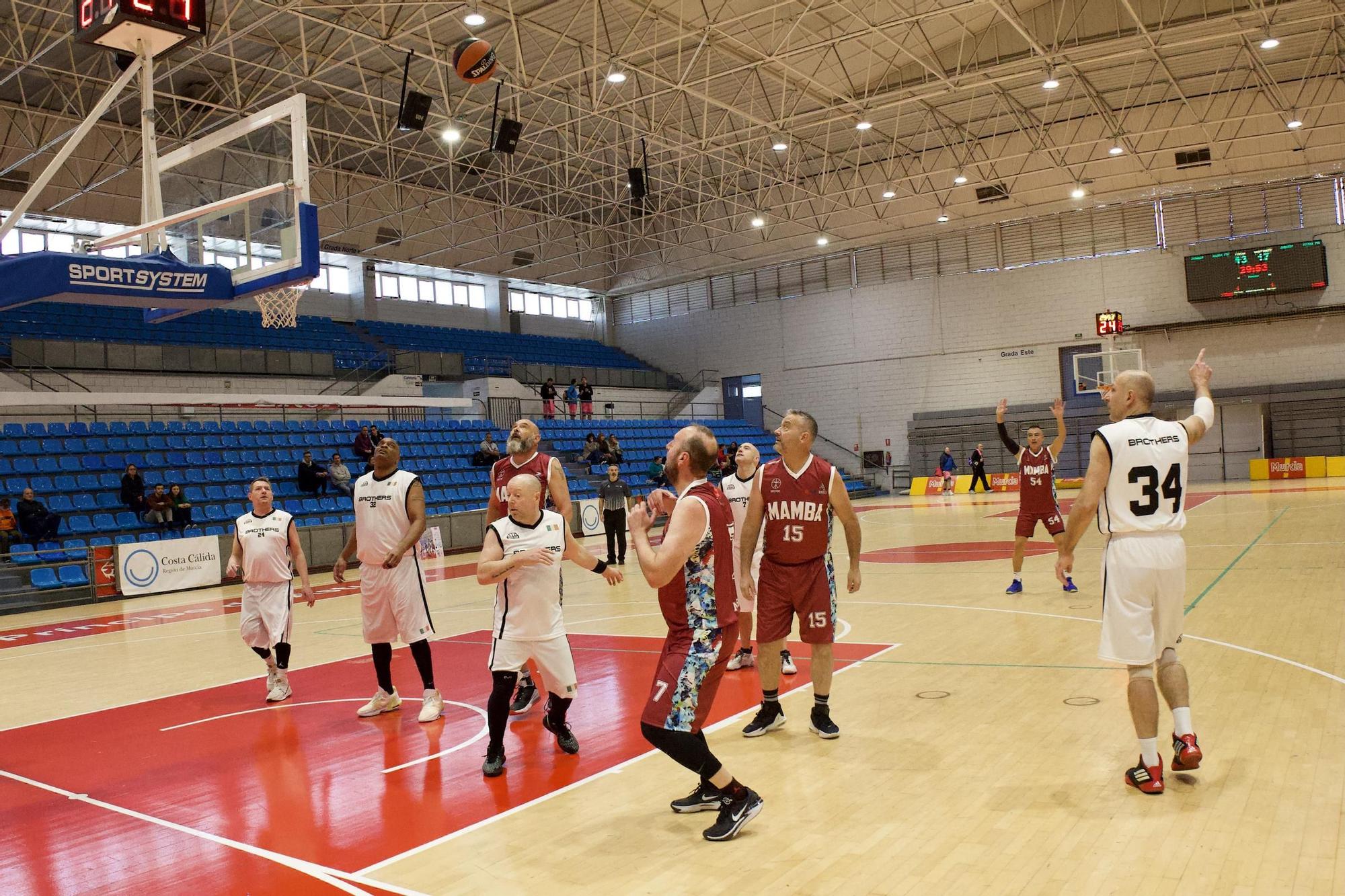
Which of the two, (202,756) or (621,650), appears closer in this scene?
(202,756)

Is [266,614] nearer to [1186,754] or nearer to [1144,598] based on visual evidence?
[1144,598]

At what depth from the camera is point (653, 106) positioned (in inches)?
972

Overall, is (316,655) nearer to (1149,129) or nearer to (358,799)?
(358,799)

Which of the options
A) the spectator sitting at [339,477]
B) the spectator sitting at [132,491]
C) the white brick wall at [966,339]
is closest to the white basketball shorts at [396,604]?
the spectator sitting at [132,491]

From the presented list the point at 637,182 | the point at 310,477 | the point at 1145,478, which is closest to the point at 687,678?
the point at 1145,478

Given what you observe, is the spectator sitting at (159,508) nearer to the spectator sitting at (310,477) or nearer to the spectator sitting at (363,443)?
the spectator sitting at (310,477)

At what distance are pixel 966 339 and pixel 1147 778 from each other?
1183 inches

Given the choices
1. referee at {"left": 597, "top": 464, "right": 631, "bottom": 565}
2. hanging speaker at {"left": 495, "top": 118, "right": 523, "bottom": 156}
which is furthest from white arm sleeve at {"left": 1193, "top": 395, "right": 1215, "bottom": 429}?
hanging speaker at {"left": 495, "top": 118, "right": 523, "bottom": 156}

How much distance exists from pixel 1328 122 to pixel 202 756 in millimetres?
28620

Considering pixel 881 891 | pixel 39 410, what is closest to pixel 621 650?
pixel 881 891

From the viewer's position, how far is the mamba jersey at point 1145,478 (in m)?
4.58

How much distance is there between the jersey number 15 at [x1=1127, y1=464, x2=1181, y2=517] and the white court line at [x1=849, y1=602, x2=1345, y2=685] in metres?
2.58

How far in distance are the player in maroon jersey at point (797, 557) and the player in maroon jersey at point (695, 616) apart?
1234 mm

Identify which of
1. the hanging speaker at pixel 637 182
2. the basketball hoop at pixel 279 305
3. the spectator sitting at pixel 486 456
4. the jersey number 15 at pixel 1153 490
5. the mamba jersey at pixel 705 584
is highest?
the hanging speaker at pixel 637 182
